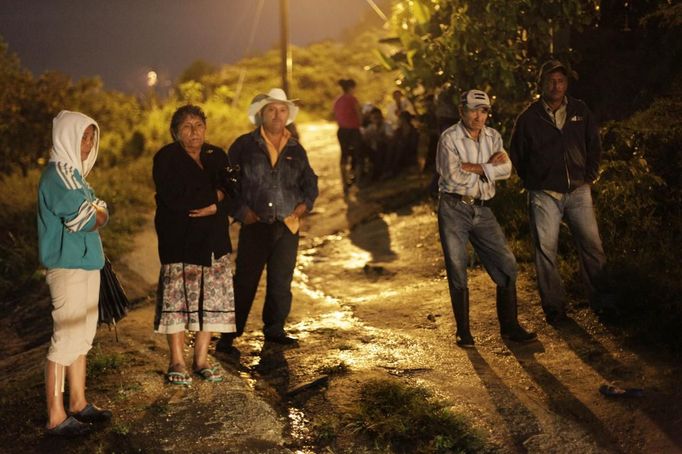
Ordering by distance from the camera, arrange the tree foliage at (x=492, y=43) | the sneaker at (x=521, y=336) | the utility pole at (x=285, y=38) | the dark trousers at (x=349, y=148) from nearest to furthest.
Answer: the sneaker at (x=521, y=336)
the tree foliage at (x=492, y=43)
the dark trousers at (x=349, y=148)
the utility pole at (x=285, y=38)

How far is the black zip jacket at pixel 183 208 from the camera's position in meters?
5.95

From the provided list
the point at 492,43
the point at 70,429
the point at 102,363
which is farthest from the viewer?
the point at 492,43

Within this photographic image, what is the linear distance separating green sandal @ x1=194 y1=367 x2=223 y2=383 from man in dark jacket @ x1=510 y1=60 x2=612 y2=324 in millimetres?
2695

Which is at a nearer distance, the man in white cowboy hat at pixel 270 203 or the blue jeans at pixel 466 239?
the blue jeans at pixel 466 239

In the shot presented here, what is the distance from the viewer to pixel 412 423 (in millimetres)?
5301

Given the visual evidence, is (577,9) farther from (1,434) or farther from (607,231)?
(1,434)

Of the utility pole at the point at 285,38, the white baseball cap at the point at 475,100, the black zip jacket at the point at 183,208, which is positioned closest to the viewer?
the black zip jacket at the point at 183,208

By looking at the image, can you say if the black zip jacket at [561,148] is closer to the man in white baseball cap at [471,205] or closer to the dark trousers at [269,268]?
the man in white baseball cap at [471,205]

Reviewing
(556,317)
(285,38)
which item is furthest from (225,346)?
(285,38)

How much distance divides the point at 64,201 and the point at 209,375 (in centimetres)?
176

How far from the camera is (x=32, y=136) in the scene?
18.1 m

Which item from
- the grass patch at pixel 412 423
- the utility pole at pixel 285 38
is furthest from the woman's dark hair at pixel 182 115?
the utility pole at pixel 285 38

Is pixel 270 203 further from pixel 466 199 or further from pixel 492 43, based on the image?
pixel 492 43

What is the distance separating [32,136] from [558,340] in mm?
14229
